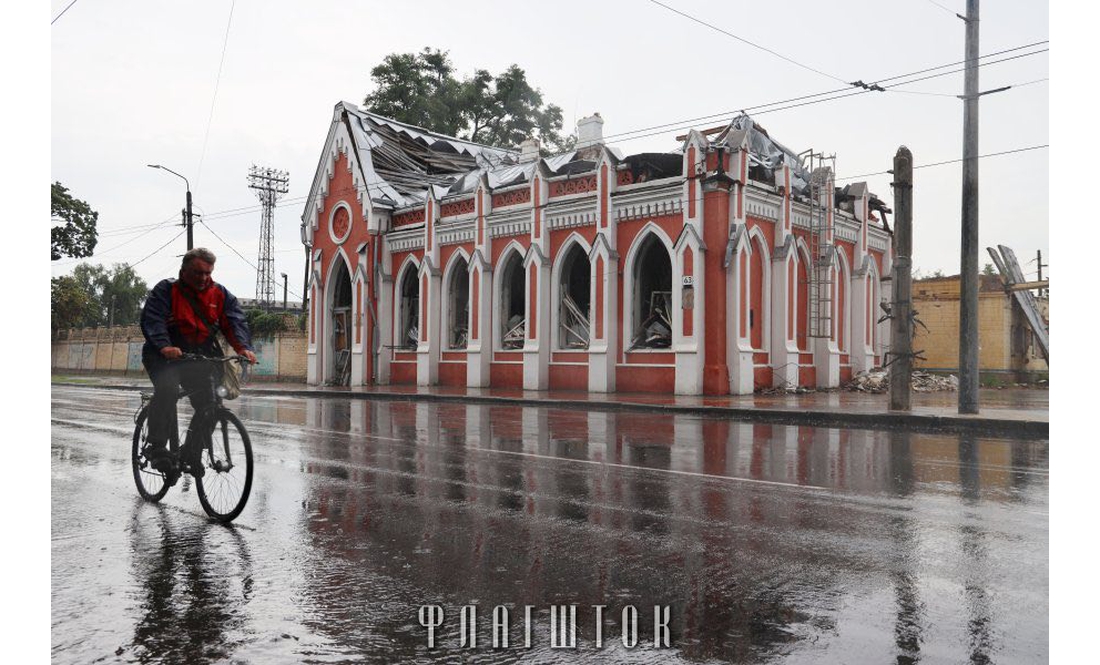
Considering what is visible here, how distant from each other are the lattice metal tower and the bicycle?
29.9 meters

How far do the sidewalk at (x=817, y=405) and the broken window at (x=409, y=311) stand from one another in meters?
4.70

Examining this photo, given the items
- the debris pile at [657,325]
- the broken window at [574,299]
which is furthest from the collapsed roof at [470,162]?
the debris pile at [657,325]

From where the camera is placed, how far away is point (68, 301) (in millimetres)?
14484

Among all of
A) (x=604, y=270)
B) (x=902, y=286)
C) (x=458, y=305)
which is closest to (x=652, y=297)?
(x=604, y=270)

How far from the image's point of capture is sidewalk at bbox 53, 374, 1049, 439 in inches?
583

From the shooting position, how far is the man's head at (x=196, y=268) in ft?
21.0

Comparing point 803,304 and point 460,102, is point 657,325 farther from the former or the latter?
point 460,102

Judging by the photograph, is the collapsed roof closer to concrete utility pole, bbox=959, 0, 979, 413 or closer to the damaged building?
the damaged building

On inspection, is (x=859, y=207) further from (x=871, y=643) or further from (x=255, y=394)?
(x=871, y=643)

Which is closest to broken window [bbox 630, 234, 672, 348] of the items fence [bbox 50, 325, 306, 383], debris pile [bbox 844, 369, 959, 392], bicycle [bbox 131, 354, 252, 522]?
debris pile [bbox 844, 369, 959, 392]

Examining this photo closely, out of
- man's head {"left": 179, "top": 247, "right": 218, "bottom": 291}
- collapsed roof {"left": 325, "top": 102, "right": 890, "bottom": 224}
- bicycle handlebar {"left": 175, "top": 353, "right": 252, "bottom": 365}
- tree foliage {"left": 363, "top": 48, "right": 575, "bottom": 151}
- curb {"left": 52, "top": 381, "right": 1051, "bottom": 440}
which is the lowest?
curb {"left": 52, "top": 381, "right": 1051, "bottom": 440}

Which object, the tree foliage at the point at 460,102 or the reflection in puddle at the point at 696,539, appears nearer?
the reflection in puddle at the point at 696,539

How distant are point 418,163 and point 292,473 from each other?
28332mm

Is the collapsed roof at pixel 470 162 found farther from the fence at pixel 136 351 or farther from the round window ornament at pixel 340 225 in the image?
the fence at pixel 136 351
